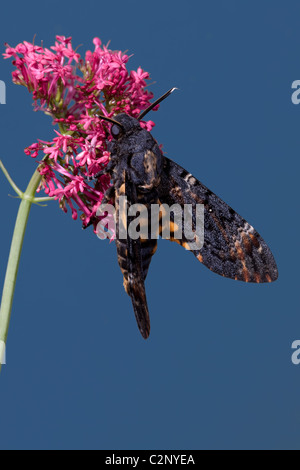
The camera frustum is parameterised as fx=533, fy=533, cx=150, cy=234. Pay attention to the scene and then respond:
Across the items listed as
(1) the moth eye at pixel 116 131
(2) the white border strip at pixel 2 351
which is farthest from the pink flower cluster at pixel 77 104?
(2) the white border strip at pixel 2 351

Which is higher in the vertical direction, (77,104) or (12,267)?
(77,104)

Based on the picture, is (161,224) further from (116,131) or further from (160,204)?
(116,131)

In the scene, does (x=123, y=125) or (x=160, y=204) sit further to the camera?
(x=160, y=204)

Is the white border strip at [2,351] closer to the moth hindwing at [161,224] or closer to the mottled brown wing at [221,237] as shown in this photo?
the moth hindwing at [161,224]

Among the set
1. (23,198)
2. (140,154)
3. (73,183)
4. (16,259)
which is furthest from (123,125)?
(16,259)

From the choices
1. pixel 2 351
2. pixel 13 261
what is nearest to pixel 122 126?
pixel 13 261

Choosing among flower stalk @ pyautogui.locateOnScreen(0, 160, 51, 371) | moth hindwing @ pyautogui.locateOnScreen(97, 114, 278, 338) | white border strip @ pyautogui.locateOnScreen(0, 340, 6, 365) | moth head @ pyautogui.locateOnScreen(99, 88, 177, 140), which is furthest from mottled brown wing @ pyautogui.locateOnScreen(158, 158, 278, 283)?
white border strip @ pyautogui.locateOnScreen(0, 340, 6, 365)

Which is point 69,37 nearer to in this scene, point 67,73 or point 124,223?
point 67,73
